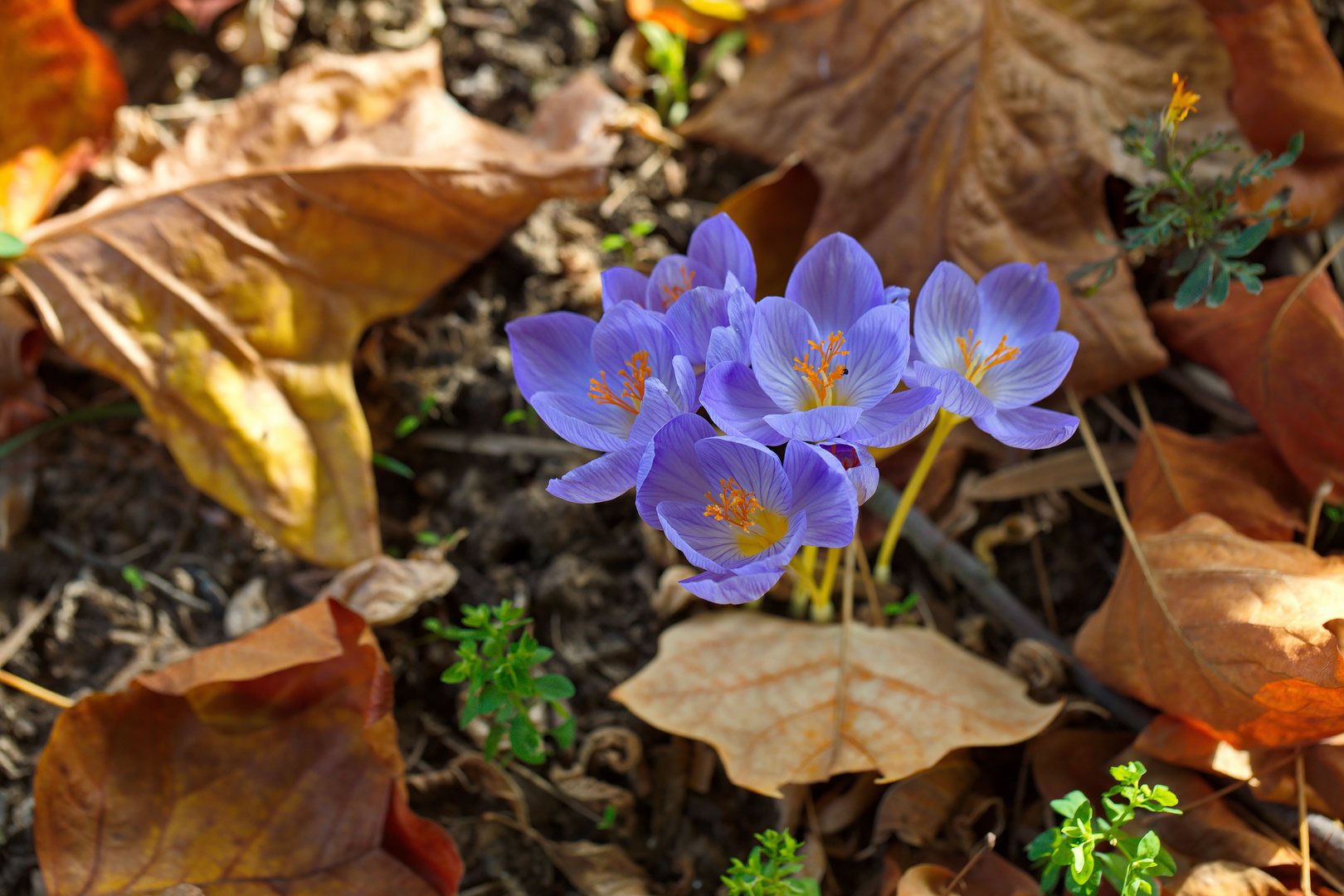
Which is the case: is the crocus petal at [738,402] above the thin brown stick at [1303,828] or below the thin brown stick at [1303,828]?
above

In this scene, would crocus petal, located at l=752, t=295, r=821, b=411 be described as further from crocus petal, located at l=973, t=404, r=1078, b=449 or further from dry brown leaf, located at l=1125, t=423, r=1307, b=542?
dry brown leaf, located at l=1125, t=423, r=1307, b=542

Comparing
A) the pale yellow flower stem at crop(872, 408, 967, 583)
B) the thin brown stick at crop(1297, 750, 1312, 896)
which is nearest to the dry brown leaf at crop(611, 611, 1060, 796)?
the pale yellow flower stem at crop(872, 408, 967, 583)

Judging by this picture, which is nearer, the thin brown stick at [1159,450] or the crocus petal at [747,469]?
the crocus petal at [747,469]

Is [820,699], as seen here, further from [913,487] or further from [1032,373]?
[1032,373]

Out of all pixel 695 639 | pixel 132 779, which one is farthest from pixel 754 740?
pixel 132 779

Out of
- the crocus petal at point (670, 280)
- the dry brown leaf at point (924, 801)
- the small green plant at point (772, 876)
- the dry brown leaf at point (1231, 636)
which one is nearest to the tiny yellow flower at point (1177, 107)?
the dry brown leaf at point (1231, 636)

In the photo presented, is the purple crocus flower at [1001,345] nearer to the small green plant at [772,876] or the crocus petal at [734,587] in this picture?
the crocus petal at [734,587]

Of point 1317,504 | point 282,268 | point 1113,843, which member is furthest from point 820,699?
point 282,268

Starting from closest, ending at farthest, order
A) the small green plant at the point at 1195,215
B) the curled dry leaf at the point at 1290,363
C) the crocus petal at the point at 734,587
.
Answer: the crocus petal at the point at 734,587 → the small green plant at the point at 1195,215 → the curled dry leaf at the point at 1290,363

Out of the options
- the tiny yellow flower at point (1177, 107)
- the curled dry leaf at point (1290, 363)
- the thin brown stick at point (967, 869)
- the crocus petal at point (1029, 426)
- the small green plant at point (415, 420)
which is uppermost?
the tiny yellow flower at point (1177, 107)
